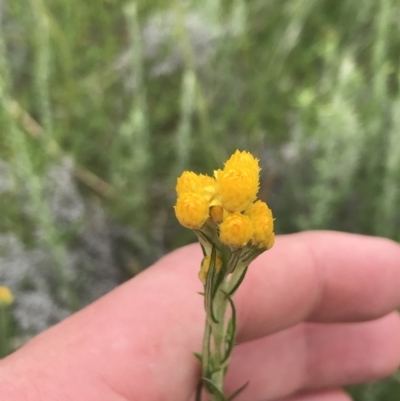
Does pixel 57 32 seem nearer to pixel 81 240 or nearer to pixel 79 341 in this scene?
pixel 81 240

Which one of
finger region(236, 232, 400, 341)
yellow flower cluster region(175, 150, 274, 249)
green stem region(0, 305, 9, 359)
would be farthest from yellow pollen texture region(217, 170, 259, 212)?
green stem region(0, 305, 9, 359)

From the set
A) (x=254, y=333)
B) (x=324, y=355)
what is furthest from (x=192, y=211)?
(x=324, y=355)

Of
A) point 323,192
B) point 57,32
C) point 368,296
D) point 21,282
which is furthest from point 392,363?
point 57,32

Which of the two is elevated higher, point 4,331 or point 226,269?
point 4,331

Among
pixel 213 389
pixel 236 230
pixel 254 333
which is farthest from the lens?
pixel 254 333

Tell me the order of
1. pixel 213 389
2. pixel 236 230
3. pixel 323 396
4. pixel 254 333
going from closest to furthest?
pixel 236 230 < pixel 213 389 < pixel 254 333 < pixel 323 396

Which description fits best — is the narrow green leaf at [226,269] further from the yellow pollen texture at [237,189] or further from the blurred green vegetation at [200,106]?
the blurred green vegetation at [200,106]

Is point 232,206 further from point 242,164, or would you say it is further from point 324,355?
point 324,355
